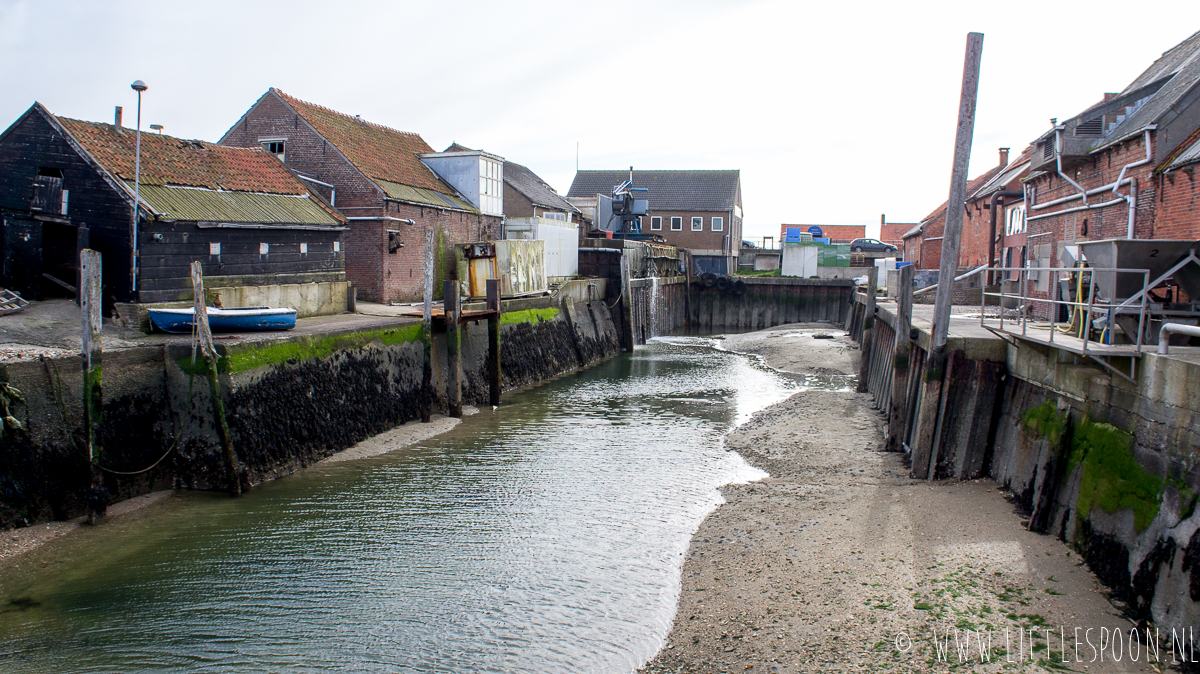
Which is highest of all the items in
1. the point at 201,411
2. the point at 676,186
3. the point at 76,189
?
the point at 676,186

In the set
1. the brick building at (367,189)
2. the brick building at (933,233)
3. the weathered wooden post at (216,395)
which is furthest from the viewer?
the brick building at (933,233)

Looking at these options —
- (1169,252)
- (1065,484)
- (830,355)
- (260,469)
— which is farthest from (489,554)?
(830,355)

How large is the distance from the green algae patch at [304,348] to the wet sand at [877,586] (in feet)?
27.2

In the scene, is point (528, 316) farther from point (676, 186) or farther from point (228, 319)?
point (676, 186)

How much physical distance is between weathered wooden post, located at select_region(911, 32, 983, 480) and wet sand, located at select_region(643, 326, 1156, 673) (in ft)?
4.16

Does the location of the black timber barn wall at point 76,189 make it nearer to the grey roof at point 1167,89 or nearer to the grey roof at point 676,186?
the grey roof at point 1167,89

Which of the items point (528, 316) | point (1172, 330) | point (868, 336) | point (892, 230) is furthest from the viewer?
point (892, 230)

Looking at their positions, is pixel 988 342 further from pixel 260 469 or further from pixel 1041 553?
pixel 260 469

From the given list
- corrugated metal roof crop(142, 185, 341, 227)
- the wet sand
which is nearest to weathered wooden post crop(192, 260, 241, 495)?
corrugated metal roof crop(142, 185, 341, 227)

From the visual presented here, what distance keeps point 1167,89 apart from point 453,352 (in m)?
17.1

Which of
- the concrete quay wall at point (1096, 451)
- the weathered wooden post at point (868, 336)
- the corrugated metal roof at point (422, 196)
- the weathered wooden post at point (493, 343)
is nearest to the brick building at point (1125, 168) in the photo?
the concrete quay wall at point (1096, 451)

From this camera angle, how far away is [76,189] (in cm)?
1534

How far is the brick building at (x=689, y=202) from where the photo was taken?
56844 mm

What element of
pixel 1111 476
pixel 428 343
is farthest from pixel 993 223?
pixel 1111 476
